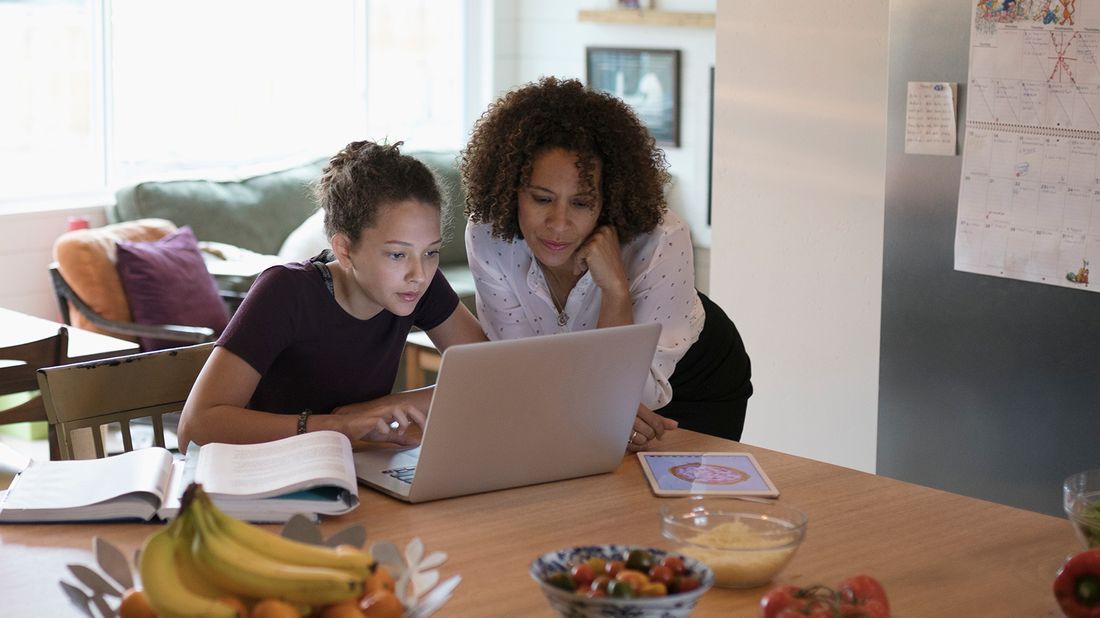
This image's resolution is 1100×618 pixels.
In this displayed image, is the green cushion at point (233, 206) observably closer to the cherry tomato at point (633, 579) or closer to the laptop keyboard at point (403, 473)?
the laptop keyboard at point (403, 473)

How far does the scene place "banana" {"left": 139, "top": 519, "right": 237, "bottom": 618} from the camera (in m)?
1.05

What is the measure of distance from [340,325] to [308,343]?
0.19 ft

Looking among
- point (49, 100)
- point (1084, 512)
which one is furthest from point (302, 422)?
point (49, 100)

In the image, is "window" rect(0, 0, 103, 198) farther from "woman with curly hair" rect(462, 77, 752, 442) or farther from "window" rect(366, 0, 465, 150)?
"woman with curly hair" rect(462, 77, 752, 442)

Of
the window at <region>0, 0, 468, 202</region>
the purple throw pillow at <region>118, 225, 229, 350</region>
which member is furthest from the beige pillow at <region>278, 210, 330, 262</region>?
the purple throw pillow at <region>118, 225, 229, 350</region>

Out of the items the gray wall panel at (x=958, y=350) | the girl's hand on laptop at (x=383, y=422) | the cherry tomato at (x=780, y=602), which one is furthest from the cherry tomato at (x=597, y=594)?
the gray wall panel at (x=958, y=350)

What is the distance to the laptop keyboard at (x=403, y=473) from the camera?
178 centimetres

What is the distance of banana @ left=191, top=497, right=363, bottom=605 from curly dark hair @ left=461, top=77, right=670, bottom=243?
122 centimetres

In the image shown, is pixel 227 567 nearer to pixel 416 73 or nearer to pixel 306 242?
pixel 306 242

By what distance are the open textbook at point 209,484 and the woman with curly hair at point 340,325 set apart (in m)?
0.14

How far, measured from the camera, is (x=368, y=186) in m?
1.99

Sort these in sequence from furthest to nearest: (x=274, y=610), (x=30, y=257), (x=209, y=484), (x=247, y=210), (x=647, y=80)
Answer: (x=647, y=80)
(x=247, y=210)
(x=30, y=257)
(x=209, y=484)
(x=274, y=610)

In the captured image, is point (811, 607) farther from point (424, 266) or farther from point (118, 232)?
point (118, 232)

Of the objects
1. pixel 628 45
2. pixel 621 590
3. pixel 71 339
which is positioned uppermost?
pixel 628 45
